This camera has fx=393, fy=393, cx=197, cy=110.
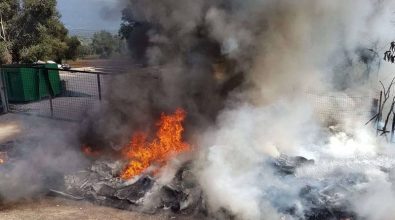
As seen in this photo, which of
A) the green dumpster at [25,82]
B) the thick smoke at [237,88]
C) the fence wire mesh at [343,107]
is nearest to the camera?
the thick smoke at [237,88]

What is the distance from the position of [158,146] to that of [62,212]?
2255mm

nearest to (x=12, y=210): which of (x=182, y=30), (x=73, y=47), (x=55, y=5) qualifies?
(x=182, y=30)

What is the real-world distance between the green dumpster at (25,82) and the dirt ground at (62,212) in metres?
8.11

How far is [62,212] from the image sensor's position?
6555 mm

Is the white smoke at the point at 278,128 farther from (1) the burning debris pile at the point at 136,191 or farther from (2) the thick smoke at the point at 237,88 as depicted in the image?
(1) the burning debris pile at the point at 136,191

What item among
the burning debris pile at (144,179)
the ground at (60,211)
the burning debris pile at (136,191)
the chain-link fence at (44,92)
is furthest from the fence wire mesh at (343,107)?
the chain-link fence at (44,92)

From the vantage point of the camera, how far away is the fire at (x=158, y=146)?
25.3 feet

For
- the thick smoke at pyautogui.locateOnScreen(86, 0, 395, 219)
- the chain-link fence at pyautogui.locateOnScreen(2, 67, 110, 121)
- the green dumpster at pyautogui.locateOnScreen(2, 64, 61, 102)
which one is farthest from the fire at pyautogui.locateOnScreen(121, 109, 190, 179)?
the green dumpster at pyautogui.locateOnScreen(2, 64, 61, 102)

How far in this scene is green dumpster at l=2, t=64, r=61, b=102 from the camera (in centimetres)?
1422

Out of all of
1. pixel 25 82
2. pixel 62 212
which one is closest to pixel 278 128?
pixel 62 212

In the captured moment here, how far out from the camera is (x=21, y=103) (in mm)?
14352

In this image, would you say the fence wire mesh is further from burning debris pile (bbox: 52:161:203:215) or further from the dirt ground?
the dirt ground

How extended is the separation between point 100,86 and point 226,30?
4.67 m

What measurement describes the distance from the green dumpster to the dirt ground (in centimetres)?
811
